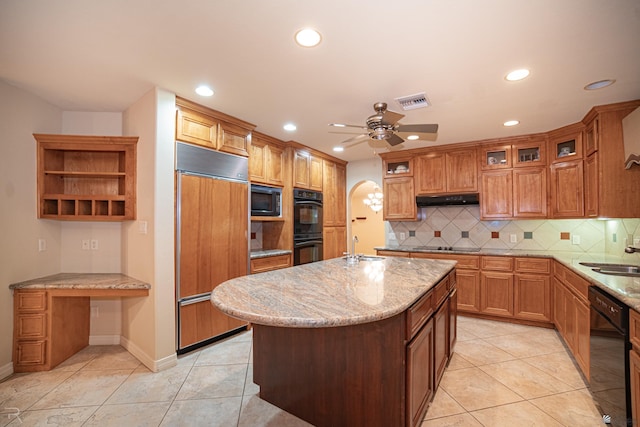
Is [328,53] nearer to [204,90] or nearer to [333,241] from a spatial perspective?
[204,90]

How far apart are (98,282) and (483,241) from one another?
471 centimetres

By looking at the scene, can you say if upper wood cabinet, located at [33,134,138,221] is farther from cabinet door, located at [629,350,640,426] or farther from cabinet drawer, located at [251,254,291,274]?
cabinet door, located at [629,350,640,426]

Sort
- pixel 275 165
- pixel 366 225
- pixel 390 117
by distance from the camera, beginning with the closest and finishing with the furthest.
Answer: pixel 390 117
pixel 275 165
pixel 366 225

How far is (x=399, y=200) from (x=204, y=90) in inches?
126

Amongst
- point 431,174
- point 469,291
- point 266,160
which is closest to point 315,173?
point 266,160

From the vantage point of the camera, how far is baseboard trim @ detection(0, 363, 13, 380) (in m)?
2.33

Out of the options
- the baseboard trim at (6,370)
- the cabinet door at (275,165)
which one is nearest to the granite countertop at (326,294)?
the cabinet door at (275,165)

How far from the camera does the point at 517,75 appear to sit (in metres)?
2.22

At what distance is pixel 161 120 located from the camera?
8.18 feet

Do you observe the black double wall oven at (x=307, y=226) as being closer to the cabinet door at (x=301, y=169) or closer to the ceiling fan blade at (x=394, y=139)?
the cabinet door at (x=301, y=169)

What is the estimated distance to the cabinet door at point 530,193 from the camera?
3.68m

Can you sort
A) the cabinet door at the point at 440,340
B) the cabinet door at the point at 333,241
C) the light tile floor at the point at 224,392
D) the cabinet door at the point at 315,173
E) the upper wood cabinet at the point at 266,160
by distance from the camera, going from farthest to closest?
the cabinet door at the point at 333,241 < the cabinet door at the point at 315,173 < the upper wood cabinet at the point at 266,160 < the cabinet door at the point at 440,340 < the light tile floor at the point at 224,392

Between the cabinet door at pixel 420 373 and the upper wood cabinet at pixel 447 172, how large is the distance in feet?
9.29

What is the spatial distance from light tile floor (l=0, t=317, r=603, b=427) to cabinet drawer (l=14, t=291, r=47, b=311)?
0.55 metres
